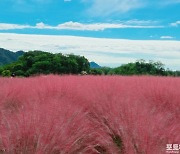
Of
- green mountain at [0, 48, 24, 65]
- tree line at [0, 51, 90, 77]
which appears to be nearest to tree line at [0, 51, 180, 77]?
tree line at [0, 51, 90, 77]

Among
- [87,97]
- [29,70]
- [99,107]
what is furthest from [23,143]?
[29,70]

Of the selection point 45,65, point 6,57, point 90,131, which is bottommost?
point 90,131

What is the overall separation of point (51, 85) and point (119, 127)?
2.86 meters

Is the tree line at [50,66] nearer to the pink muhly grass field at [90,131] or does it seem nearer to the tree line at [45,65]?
the tree line at [45,65]

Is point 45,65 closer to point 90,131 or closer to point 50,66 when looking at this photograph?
point 50,66

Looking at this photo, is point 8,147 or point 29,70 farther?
point 29,70

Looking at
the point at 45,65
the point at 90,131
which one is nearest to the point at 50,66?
the point at 45,65

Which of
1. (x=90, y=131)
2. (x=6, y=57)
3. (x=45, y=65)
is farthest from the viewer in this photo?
(x=6, y=57)

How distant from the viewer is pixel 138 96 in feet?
15.2

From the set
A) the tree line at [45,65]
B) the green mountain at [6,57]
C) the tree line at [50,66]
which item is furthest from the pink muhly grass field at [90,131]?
the green mountain at [6,57]

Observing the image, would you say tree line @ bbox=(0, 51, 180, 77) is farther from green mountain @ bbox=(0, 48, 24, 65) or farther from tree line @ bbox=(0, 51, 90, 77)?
green mountain @ bbox=(0, 48, 24, 65)

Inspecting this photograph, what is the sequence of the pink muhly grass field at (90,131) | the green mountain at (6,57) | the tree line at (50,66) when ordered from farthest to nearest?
the green mountain at (6,57), the tree line at (50,66), the pink muhly grass field at (90,131)

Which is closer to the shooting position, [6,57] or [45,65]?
[45,65]

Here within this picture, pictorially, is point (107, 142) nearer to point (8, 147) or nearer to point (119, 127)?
point (119, 127)
